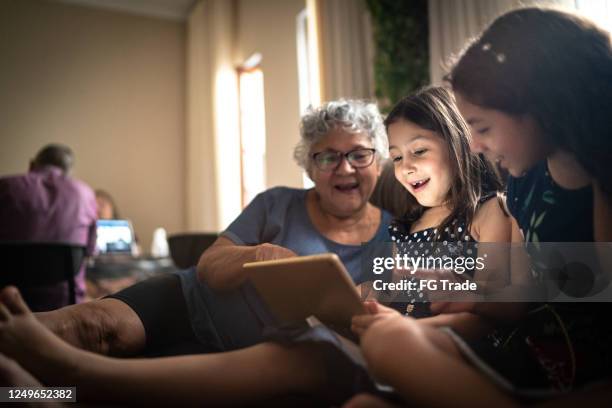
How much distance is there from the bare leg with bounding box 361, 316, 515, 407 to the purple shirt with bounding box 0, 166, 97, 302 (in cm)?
190

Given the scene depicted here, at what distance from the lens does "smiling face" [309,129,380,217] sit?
1.23 metres

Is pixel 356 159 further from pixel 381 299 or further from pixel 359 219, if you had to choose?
pixel 381 299

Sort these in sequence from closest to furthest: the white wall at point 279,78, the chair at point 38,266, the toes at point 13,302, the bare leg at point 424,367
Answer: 1. the bare leg at point 424,367
2. the toes at point 13,302
3. the chair at point 38,266
4. the white wall at point 279,78

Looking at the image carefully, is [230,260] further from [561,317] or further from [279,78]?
[279,78]

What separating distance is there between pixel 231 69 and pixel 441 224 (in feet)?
12.3

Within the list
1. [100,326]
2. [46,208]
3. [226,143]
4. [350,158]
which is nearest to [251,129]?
[226,143]

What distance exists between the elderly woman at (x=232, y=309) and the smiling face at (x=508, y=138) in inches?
14.1

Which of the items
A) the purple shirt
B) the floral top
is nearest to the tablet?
the floral top

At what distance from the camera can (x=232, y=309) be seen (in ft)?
3.42

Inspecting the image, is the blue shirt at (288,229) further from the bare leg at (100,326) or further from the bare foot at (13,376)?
the bare foot at (13,376)

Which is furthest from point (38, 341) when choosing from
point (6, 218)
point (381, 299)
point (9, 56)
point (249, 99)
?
point (9, 56)

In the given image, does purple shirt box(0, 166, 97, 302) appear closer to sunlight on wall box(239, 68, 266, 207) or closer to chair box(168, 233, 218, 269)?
chair box(168, 233, 218, 269)

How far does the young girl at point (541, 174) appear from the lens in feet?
1.93

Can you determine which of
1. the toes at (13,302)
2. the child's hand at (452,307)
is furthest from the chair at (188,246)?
the child's hand at (452,307)
